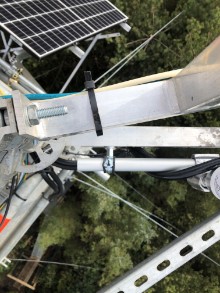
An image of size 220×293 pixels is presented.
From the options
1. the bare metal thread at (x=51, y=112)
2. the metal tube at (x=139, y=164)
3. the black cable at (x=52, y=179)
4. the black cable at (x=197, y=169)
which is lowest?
the black cable at (x=52, y=179)

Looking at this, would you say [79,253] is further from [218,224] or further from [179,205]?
[218,224]

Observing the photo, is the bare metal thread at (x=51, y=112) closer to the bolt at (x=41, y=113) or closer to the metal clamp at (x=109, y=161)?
the bolt at (x=41, y=113)

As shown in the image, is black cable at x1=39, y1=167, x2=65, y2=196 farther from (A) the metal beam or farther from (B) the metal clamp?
(A) the metal beam

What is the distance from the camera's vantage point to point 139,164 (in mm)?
1825

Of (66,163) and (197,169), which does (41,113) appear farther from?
(197,169)

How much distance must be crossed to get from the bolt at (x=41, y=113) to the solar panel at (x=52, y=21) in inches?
83.5

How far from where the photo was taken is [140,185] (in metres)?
5.77

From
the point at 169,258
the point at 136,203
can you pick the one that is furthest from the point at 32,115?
the point at 136,203

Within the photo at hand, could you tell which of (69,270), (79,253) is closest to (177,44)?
(79,253)

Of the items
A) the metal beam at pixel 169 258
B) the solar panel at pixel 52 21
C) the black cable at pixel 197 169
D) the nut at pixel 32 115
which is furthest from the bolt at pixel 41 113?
the solar panel at pixel 52 21

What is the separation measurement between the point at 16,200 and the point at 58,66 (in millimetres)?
3933

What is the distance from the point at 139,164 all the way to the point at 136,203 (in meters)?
3.99

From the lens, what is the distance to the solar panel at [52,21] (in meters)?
3.44

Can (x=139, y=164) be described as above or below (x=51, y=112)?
below
